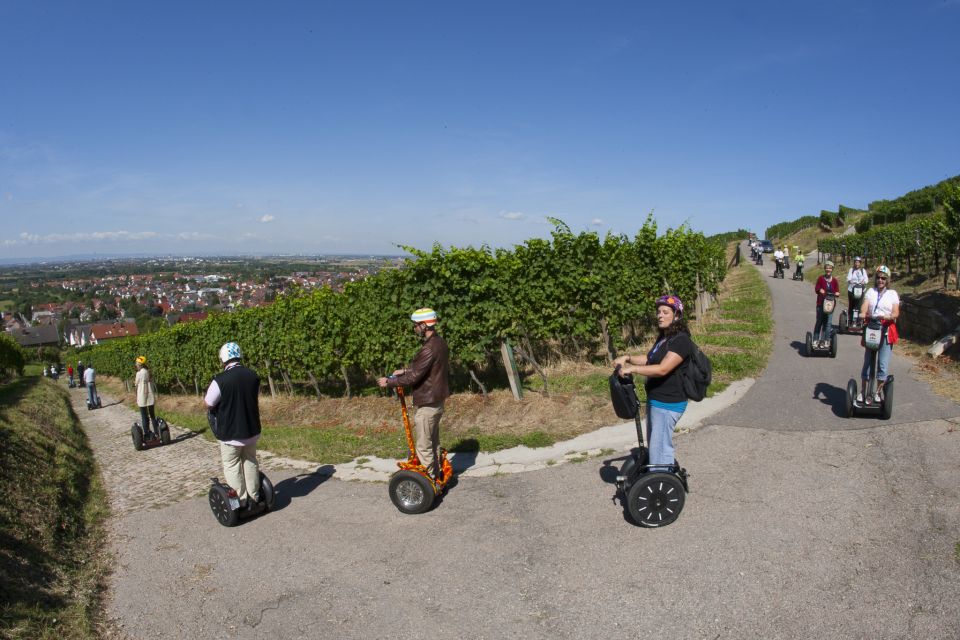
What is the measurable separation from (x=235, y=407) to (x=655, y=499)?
4.32 m

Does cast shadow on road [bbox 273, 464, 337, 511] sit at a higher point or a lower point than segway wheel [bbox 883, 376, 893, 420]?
lower

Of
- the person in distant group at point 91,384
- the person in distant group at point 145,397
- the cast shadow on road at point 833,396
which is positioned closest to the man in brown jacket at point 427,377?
the cast shadow on road at point 833,396

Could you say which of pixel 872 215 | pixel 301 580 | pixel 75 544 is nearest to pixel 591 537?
pixel 301 580

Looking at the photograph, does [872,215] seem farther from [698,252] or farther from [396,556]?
[396,556]

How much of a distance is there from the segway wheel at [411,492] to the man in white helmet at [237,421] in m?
1.60

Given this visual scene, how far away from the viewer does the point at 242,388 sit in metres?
6.07


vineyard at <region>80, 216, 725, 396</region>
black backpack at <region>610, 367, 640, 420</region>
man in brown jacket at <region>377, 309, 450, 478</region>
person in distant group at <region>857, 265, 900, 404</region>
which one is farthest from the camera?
vineyard at <region>80, 216, 725, 396</region>

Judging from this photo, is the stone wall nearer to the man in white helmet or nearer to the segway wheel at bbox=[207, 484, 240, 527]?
the man in white helmet

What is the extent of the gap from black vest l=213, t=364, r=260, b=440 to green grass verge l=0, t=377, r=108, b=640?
1692 mm

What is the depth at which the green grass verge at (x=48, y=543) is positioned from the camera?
14.2 ft

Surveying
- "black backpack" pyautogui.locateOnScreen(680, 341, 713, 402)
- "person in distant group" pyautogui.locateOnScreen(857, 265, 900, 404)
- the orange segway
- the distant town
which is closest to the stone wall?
"person in distant group" pyautogui.locateOnScreen(857, 265, 900, 404)

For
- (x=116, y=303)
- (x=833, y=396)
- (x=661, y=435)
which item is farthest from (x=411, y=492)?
(x=116, y=303)

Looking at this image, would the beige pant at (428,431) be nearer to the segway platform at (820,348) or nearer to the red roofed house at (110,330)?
the segway platform at (820,348)

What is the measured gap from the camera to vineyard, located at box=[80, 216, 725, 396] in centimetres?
1053
